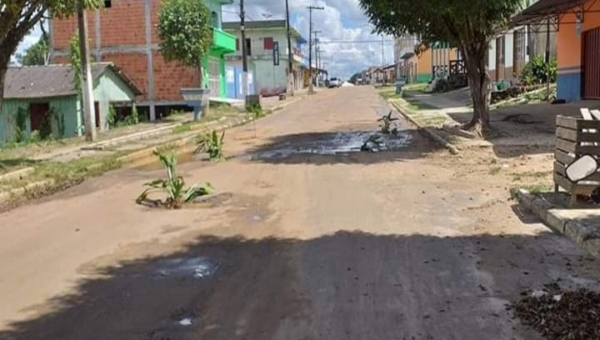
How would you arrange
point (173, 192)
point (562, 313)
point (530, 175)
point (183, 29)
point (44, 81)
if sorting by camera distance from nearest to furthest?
point (562, 313) → point (173, 192) → point (530, 175) → point (44, 81) → point (183, 29)

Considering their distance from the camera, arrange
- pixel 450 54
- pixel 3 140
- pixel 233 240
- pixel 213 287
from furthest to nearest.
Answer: pixel 450 54 → pixel 3 140 → pixel 233 240 → pixel 213 287

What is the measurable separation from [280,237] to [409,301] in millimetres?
2800

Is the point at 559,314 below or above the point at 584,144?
below

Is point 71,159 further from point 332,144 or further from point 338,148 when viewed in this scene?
point 332,144

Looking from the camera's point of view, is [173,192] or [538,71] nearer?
[173,192]

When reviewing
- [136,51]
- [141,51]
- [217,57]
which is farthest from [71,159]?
[217,57]

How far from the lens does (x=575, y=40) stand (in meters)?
27.1

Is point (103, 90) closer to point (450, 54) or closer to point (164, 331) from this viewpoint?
point (164, 331)

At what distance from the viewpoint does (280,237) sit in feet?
26.9

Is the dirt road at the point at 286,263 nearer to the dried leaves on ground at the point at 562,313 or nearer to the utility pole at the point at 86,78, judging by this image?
the dried leaves on ground at the point at 562,313

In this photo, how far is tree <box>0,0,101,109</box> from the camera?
43.8 feet

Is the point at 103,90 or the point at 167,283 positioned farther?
the point at 103,90

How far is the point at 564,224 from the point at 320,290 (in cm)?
326

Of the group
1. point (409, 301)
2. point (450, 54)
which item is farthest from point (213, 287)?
point (450, 54)
